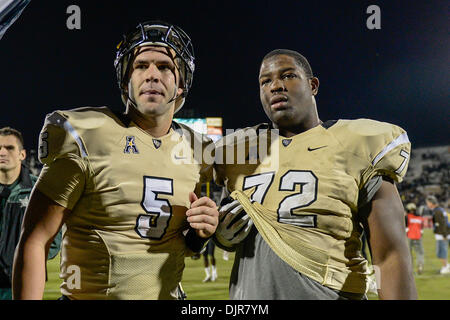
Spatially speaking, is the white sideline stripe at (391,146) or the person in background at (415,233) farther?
the person in background at (415,233)

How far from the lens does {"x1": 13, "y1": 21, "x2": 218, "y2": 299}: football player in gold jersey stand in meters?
1.56

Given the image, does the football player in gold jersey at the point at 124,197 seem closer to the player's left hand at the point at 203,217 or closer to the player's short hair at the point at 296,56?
the player's left hand at the point at 203,217

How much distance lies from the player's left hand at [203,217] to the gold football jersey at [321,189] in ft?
0.41

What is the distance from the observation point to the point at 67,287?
1607 mm

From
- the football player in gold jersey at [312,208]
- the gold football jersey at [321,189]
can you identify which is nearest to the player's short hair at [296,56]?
the football player in gold jersey at [312,208]

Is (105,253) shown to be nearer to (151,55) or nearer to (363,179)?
(151,55)

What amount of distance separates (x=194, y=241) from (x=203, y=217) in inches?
5.4

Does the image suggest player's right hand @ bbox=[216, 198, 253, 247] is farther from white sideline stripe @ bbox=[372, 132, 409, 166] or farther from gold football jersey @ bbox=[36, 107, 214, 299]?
white sideline stripe @ bbox=[372, 132, 409, 166]

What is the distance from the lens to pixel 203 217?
62.1 inches

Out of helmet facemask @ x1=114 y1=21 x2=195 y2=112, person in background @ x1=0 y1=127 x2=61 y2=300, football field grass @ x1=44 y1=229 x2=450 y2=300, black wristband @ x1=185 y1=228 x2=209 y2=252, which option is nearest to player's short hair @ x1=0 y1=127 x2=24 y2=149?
person in background @ x1=0 y1=127 x2=61 y2=300

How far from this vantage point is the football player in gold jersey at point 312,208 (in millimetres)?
1650

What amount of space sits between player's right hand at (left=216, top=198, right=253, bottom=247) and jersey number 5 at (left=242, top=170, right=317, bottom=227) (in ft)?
0.24

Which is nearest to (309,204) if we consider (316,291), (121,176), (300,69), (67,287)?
(316,291)
